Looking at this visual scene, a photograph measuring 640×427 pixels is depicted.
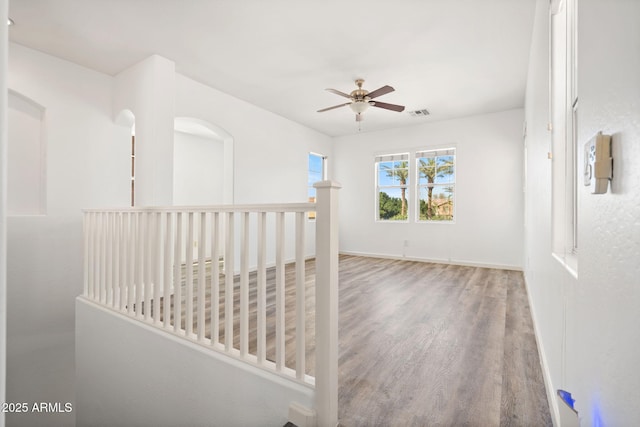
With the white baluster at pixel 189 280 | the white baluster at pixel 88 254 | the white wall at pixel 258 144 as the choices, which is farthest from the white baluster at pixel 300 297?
the white wall at pixel 258 144

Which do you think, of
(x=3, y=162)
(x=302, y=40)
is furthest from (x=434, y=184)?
(x=3, y=162)

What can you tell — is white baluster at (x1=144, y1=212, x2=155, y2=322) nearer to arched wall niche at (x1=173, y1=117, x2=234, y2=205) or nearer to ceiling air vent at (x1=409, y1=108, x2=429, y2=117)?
arched wall niche at (x1=173, y1=117, x2=234, y2=205)

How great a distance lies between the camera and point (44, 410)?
10.9 ft

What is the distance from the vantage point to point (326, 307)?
138 centimetres

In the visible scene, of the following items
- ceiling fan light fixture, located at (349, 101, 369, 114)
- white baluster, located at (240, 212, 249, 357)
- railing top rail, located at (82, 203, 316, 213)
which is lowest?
white baluster, located at (240, 212, 249, 357)

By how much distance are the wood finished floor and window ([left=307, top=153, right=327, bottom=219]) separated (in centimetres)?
300

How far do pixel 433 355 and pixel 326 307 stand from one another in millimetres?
1173

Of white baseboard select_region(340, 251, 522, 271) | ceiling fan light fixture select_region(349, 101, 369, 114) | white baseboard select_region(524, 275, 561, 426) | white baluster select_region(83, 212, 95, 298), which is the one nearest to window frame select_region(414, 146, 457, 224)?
white baseboard select_region(340, 251, 522, 271)

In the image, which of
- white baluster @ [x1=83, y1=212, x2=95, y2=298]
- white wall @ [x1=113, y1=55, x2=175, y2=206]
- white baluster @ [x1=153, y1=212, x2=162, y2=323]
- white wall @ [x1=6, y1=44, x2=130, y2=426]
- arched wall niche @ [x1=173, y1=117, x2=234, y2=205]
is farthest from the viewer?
arched wall niche @ [x1=173, y1=117, x2=234, y2=205]

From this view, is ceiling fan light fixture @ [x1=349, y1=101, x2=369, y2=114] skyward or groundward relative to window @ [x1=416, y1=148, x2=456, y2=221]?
skyward

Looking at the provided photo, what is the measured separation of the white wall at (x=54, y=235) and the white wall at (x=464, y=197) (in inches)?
190

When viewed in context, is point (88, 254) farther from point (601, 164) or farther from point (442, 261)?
point (442, 261)

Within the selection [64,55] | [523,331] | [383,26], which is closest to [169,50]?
[64,55]

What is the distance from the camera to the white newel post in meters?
1.36
